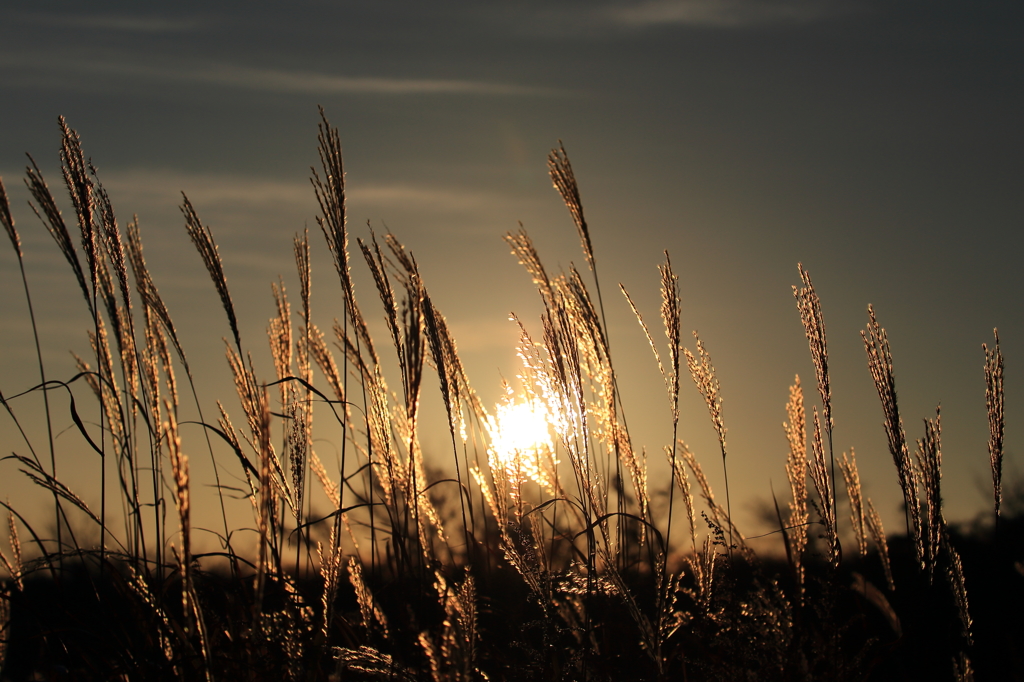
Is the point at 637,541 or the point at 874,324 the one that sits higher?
the point at 874,324

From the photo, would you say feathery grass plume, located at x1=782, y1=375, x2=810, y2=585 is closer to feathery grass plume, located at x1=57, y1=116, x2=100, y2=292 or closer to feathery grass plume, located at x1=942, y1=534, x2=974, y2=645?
feathery grass plume, located at x1=942, y1=534, x2=974, y2=645

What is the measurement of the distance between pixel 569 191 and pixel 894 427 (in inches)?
46.7

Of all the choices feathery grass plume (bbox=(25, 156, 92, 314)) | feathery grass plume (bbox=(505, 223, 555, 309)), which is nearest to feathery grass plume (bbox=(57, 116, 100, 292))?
feathery grass plume (bbox=(25, 156, 92, 314))

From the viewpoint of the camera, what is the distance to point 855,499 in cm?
254

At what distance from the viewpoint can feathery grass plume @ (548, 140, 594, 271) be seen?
2.09 metres

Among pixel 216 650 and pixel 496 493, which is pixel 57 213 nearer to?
pixel 216 650

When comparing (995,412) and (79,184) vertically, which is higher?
(79,184)

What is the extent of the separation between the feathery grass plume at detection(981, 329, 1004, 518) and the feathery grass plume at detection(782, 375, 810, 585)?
61 centimetres

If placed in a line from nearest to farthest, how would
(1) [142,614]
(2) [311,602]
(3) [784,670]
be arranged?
(3) [784,670], (1) [142,614], (2) [311,602]

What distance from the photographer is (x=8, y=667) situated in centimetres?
207

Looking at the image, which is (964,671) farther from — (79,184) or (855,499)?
(79,184)

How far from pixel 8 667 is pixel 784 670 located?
220 centimetres

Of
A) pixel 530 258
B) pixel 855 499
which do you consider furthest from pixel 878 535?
pixel 530 258

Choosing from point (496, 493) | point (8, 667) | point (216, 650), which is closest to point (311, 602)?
point (216, 650)
